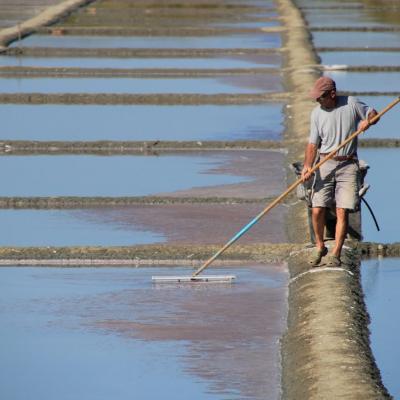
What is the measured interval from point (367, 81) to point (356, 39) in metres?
5.99

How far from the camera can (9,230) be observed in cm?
877

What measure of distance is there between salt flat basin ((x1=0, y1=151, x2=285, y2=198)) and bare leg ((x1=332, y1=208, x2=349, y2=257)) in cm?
251

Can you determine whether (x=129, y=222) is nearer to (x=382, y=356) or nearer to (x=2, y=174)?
(x=2, y=174)

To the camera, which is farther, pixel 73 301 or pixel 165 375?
pixel 73 301

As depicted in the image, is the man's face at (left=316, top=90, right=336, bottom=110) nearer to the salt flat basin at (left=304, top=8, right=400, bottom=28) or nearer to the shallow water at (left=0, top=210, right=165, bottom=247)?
the shallow water at (left=0, top=210, right=165, bottom=247)

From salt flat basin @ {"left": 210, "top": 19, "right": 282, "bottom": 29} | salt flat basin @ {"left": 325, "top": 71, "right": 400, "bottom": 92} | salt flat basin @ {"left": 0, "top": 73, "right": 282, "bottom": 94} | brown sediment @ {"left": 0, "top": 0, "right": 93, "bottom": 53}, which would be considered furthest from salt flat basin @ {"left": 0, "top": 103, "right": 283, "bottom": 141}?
salt flat basin @ {"left": 210, "top": 19, "right": 282, "bottom": 29}

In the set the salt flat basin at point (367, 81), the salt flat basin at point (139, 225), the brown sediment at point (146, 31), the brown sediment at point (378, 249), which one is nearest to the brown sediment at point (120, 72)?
the salt flat basin at point (367, 81)

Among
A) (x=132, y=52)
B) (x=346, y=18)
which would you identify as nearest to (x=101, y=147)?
(x=132, y=52)

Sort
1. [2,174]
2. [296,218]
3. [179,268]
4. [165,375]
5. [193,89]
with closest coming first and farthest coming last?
[165,375] → [179,268] → [296,218] → [2,174] → [193,89]

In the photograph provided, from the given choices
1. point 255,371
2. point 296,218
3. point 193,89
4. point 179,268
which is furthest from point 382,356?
point 193,89

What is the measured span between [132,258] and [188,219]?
128cm

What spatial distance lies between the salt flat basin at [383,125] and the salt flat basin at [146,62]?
407 cm

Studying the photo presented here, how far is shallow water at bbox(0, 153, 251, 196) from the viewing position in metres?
10.1

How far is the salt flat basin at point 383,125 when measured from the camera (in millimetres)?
12234
